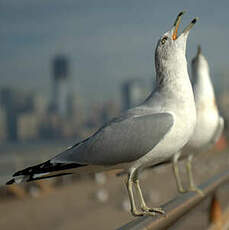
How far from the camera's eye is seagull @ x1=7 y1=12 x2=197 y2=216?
94.2 inches

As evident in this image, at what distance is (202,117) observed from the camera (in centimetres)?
351

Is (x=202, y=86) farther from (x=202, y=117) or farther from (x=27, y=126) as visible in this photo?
(x=27, y=126)

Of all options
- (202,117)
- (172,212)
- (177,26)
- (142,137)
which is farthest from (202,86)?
(172,212)

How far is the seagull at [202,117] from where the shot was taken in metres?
3.40

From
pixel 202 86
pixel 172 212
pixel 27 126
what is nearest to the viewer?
pixel 172 212

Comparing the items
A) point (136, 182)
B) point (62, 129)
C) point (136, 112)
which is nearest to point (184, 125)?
point (136, 112)

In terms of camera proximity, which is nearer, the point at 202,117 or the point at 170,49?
the point at 170,49

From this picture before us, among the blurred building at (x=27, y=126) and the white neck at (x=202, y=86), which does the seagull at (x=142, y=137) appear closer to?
the white neck at (x=202, y=86)

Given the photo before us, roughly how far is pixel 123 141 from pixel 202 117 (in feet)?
4.11

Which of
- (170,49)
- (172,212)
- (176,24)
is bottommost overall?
(172,212)

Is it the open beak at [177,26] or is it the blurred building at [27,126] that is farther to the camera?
the blurred building at [27,126]

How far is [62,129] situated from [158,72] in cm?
18283

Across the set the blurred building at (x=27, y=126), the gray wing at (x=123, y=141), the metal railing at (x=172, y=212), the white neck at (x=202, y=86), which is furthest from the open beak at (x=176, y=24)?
the blurred building at (x=27, y=126)

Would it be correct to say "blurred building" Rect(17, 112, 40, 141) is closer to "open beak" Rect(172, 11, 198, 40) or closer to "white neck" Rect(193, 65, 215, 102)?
"white neck" Rect(193, 65, 215, 102)
